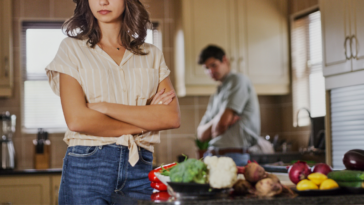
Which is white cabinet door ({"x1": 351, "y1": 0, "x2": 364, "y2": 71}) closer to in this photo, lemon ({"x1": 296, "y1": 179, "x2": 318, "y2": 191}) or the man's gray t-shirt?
the man's gray t-shirt

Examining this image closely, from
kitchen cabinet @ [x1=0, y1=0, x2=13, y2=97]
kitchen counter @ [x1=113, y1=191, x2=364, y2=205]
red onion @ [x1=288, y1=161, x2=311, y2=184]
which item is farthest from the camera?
kitchen cabinet @ [x1=0, y1=0, x2=13, y2=97]

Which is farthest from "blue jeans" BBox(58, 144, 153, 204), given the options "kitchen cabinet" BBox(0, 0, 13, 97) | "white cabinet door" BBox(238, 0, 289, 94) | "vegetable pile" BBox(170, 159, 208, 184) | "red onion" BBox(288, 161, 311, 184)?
"white cabinet door" BBox(238, 0, 289, 94)

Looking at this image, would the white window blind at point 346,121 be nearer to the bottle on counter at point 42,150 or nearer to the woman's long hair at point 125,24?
the woman's long hair at point 125,24

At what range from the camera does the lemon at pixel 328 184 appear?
1.17m

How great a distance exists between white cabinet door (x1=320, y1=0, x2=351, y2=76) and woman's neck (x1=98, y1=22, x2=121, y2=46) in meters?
1.84

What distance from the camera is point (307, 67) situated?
436cm

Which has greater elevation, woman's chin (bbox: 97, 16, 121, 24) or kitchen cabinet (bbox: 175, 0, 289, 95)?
kitchen cabinet (bbox: 175, 0, 289, 95)

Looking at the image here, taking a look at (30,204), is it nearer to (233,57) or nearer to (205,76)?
(205,76)

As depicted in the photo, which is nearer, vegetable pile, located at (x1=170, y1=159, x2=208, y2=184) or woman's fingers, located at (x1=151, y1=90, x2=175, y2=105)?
vegetable pile, located at (x1=170, y1=159, x2=208, y2=184)

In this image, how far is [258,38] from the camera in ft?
14.7

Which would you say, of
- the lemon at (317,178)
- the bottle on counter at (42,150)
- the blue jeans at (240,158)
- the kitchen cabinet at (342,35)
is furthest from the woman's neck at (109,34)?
the bottle on counter at (42,150)

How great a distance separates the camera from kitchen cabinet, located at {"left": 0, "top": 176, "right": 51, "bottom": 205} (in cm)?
364

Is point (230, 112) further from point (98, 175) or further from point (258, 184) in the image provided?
point (258, 184)

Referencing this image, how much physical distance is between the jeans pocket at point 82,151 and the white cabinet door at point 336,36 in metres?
2.09
